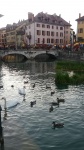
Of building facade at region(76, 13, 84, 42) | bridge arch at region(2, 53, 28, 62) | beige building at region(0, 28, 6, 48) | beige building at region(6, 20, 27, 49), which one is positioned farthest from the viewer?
beige building at region(0, 28, 6, 48)

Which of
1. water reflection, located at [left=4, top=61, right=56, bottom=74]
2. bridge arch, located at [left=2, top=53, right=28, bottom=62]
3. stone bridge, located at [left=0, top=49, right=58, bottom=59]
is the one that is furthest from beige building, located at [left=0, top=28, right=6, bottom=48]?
water reflection, located at [left=4, top=61, right=56, bottom=74]

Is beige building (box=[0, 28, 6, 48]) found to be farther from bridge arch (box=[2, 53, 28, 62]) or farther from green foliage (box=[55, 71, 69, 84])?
green foliage (box=[55, 71, 69, 84])

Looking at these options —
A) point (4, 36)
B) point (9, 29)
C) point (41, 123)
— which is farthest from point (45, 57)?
point (41, 123)

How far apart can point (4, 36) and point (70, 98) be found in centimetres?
13805

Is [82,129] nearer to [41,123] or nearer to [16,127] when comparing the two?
[41,123]

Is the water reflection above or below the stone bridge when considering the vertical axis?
below

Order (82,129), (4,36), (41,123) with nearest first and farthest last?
(82,129)
(41,123)
(4,36)

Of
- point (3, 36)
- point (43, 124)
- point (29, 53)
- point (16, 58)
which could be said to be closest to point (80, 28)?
point (29, 53)

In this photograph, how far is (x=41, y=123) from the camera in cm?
1928

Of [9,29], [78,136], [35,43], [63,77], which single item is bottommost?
[78,136]

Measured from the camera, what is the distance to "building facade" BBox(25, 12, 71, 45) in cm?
10900

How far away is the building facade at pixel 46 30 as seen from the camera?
109000 millimetres

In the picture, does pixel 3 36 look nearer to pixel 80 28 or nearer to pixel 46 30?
pixel 46 30

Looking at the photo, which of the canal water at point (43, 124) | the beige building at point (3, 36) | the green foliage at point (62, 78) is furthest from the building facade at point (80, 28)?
the beige building at point (3, 36)
